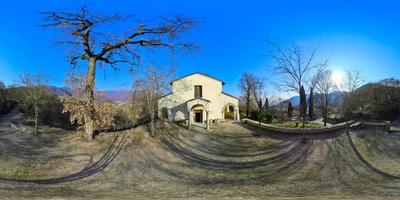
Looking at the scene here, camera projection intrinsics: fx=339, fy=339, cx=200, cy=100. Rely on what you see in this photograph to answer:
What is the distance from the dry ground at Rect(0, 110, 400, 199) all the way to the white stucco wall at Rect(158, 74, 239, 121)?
15924 mm

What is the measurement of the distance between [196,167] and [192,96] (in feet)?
82.2

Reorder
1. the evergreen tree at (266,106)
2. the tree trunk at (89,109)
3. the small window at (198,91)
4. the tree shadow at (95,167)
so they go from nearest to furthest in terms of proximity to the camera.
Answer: the tree shadow at (95,167) < the tree trunk at (89,109) < the small window at (198,91) < the evergreen tree at (266,106)

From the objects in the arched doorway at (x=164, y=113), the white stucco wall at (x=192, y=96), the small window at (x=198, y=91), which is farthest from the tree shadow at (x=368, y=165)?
the arched doorway at (x=164, y=113)

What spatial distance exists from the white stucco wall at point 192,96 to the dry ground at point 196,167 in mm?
15924

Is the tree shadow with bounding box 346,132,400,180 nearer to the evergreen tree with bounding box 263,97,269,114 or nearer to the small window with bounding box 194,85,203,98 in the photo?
the small window with bounding box 194,85,203,98

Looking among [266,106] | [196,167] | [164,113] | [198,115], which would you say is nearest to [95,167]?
[196,167]

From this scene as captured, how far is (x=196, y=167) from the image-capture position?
14.9 meters

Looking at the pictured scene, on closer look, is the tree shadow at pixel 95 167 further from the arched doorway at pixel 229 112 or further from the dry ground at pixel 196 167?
the arched doorway at pixel 229 112

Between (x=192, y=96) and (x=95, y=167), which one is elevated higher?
(x=192, y=96)

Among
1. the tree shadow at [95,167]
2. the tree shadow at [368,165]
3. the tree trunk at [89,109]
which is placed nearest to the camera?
the tree shadow at [368,165]

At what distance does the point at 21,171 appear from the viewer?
1342 cm

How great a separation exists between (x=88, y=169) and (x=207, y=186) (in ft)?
19.2

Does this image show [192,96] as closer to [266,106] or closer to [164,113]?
[164,113]

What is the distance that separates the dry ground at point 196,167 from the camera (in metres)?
9.82
